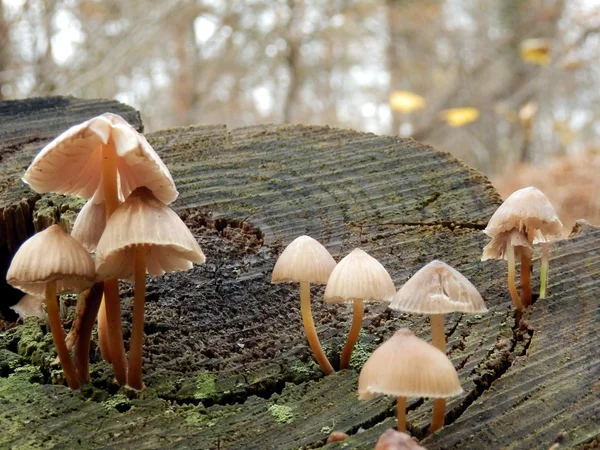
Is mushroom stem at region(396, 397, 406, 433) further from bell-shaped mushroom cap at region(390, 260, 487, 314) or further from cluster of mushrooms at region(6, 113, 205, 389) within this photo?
cluster of mushrooms at region(6, 113, 205, 389)

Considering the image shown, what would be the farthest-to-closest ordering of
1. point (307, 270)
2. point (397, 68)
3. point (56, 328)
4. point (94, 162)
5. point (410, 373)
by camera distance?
point (397, 68), point (94, 162), point (307, 270), point (56, 328), point (410, 373)

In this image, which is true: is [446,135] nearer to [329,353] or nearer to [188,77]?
[188,77]

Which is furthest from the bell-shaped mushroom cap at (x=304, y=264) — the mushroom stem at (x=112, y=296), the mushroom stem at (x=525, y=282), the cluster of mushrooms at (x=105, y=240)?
the mushroom stem at (x=525, y=282)

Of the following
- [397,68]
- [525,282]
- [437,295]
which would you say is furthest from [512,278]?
[397,68]

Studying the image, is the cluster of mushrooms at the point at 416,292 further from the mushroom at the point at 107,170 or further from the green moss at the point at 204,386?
the mushroom at the point at 107,170

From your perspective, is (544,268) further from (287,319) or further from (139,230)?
(139,230)

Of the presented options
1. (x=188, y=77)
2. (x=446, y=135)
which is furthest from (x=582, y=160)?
(x=188, y=77)
